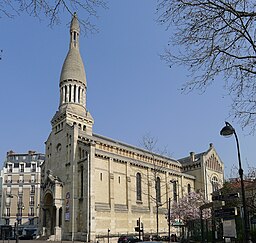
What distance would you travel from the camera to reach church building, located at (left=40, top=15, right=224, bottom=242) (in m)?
46.8

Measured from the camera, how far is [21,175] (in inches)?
3541

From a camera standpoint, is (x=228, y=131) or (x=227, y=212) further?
(x=227, y=212)

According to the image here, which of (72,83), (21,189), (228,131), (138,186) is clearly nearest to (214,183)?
(138,186)

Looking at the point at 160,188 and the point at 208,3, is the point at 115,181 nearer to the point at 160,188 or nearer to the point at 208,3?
the point at 160,188

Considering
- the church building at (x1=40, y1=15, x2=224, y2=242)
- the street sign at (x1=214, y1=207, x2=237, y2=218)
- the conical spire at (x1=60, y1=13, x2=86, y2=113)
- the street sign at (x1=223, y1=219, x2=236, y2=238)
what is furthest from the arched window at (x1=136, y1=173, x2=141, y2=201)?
the street sign at (x1=223, y1=219, x2=236, y2=238)

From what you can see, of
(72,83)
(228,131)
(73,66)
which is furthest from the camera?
(73,66)

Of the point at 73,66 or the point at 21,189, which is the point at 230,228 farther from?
the point at 21,189

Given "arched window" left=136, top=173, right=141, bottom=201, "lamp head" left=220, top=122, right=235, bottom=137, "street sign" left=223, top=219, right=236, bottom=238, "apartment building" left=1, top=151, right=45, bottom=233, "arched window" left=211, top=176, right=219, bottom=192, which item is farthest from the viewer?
"apartment building" left=1, top=151, right=45, bottom=233

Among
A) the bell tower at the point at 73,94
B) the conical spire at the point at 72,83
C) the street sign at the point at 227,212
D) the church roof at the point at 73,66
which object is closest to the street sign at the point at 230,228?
the street sign at the point at 227,212

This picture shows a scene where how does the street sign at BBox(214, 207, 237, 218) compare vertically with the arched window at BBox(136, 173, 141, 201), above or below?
below

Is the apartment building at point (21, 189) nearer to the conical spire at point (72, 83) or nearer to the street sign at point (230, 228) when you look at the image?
the conical spire at point (72, 83)

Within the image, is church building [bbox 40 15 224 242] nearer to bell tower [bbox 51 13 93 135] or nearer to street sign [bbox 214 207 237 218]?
bell tower [bbox 51 13 93 135]

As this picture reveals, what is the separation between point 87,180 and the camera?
153 feet

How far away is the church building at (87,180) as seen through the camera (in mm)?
46750
